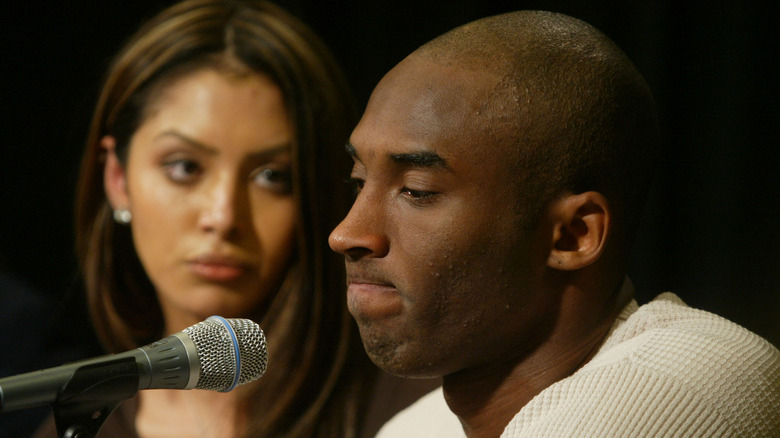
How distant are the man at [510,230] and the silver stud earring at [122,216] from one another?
1.14 m

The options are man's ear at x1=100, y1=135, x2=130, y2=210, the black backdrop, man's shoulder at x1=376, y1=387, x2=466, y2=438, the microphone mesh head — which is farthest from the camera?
man's ear at x1=100, y1=135, x2=130, y2=210

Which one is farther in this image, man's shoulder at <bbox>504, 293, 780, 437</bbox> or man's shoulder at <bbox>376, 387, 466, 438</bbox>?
man's shoulder at <bbox>376, 387, 466, 438</bbox>

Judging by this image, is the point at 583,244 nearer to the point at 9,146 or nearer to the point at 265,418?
the point at 265,418

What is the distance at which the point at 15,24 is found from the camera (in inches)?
107

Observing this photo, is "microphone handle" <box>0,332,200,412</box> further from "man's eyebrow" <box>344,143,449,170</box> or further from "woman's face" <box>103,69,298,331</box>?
"woman's face" <box>103,69,298,331</box>

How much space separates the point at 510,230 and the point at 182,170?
1176 mm

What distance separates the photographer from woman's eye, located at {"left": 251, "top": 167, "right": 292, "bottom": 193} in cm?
240

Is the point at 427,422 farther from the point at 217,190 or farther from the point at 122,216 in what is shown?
the point at 122,216

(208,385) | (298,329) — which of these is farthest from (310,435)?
(208,385)

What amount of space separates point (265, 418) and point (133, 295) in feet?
1.80

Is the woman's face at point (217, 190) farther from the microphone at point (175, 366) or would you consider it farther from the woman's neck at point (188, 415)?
the microphone at point (175, 366)

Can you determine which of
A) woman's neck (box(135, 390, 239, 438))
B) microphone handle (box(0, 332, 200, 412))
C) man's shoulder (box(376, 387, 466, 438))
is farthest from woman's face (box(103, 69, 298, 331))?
microphone handle (box(0, 332, 200, 412))

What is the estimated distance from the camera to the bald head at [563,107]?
4.97ft

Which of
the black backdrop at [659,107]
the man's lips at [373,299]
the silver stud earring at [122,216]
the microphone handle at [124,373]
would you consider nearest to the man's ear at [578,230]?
the man's lips at [373,299]
